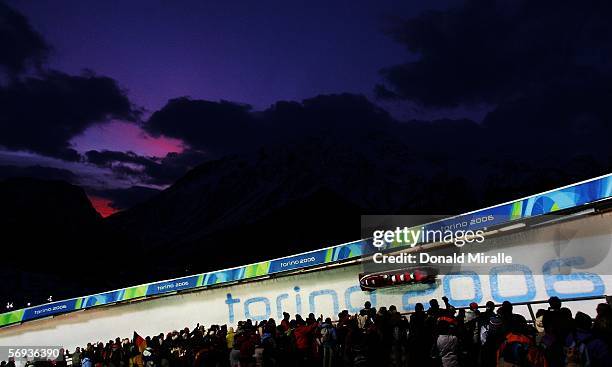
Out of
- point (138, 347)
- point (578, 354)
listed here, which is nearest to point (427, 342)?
point (578, 354)

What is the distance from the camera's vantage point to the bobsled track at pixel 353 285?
11.4 meters

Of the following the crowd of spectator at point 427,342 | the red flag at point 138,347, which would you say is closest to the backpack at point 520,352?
the crowd of spectator at point 427,342

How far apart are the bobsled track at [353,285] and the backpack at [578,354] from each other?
4.81 metres

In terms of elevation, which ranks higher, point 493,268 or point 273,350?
point 493,268

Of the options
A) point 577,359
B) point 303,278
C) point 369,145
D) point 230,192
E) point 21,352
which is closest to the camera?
point 577,359

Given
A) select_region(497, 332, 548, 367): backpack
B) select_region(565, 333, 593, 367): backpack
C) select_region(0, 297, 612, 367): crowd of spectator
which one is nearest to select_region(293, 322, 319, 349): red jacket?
select_region(0, 297, 612, 367): crowd of spectator

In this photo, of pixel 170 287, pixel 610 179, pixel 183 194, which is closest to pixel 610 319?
pixel 610 179

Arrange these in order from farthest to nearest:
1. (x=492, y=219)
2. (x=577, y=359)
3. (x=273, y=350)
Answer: (x=492, y=219) < (x=273, y=350) < (x=577, y=359)

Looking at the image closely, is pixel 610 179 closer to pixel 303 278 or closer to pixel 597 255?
pixel 597 255

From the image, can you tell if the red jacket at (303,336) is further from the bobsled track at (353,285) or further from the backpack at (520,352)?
the backpack at (520,352)

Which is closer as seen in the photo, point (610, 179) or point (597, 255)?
point (610, 179)

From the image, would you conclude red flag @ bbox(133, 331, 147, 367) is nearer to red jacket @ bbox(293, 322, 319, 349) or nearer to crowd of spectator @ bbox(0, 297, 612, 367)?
crowd of spectator @ bbox(0, 297, 612, 367)

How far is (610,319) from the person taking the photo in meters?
5.21

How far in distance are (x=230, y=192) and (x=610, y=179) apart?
157824 mm
